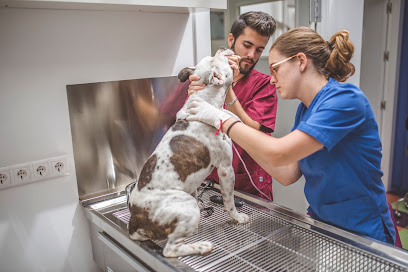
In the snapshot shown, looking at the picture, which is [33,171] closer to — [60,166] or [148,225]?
[60,166]

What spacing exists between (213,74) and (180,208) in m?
0.51

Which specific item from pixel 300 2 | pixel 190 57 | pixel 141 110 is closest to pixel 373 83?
pixel 300 2

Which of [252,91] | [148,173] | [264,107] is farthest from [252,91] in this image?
[148,173]

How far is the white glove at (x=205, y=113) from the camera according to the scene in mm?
1250

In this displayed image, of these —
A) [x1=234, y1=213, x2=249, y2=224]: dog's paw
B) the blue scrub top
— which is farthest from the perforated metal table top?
the blue scrub top

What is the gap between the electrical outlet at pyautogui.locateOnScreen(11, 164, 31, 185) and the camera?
153 centimetres

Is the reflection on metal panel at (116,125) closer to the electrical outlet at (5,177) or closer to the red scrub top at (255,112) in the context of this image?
the electrical outlet at (5,177)

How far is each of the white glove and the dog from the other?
0.03m

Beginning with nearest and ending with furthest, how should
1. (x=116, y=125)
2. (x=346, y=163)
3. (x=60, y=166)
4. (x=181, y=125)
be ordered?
(x=346, y=163), (x=181, y=125), (x=60, y=166), (x=116, y=125)

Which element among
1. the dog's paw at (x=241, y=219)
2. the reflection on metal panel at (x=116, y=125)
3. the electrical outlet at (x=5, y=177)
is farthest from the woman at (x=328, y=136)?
the electrical outlet at (x=5, y=177)

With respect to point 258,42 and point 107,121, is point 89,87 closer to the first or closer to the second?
point 107,121

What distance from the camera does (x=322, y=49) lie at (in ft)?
4.08

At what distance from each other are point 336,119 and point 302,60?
260 mm

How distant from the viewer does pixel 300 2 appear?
7.55 ft
